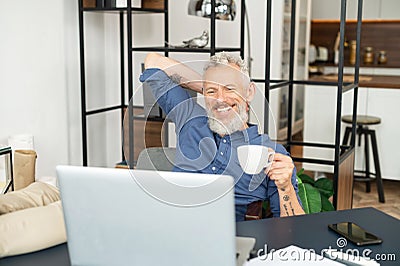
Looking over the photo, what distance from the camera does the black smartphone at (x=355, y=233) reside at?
4.68 feet

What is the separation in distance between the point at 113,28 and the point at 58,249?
2.47 m

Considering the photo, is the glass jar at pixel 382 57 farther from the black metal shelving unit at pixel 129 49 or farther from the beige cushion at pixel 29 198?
the beige cushion at pixel 29 198

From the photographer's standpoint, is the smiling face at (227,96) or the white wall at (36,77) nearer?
the smiling face at (227,96)

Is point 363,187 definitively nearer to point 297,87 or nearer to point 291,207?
point 297,87

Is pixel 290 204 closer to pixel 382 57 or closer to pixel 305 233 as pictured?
pixel 305 233

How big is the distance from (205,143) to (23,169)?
0.89 metres

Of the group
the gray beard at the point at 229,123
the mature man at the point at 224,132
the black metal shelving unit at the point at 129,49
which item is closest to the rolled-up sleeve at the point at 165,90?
the mature man at the point at 224,132

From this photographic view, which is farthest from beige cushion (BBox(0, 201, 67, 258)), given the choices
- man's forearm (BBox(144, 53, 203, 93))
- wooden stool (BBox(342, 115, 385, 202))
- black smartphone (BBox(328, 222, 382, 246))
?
wooden stool (BBox(342, 115, 385, 202))

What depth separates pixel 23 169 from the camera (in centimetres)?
252

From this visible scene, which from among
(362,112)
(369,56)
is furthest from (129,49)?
(369,56)

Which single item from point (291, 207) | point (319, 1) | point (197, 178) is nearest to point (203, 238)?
point (197, 178)

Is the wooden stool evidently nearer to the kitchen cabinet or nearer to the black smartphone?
the kitchen cabinet

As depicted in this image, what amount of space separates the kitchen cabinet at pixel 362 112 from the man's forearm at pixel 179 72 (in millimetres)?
2443

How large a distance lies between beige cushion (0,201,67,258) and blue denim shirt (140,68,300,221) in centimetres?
54
